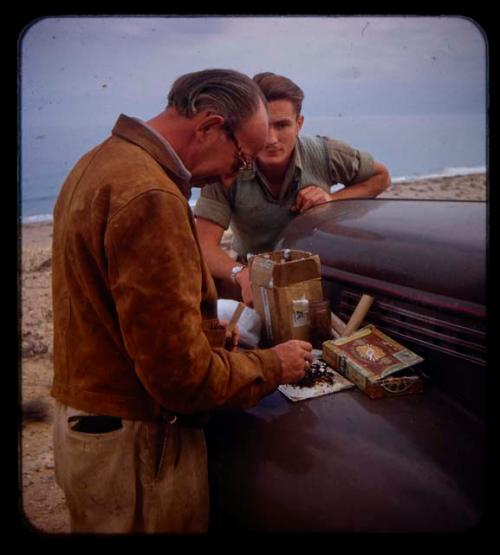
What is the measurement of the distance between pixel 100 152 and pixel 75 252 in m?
0.31

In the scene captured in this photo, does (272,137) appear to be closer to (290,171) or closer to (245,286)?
(290,171)

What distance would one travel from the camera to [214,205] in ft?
11.2

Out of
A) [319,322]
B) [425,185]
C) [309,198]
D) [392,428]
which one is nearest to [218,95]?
[319,322]

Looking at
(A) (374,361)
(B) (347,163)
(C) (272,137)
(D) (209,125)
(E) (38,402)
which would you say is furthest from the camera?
(E) (38,402)

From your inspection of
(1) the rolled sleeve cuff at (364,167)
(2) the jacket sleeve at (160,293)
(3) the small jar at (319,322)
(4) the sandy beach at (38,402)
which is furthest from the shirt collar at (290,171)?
(2) the jacket sleeve at (160,293)

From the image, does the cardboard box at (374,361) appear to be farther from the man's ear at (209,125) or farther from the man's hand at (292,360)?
the man's ear at (209,125)

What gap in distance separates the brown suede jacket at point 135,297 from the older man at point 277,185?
165 centimetres

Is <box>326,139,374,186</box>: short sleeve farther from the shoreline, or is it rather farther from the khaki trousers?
the shoreline

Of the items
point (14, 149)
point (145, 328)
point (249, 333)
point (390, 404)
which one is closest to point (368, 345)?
point (390, 404)

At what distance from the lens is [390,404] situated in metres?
1.66

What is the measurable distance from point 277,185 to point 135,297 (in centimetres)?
235

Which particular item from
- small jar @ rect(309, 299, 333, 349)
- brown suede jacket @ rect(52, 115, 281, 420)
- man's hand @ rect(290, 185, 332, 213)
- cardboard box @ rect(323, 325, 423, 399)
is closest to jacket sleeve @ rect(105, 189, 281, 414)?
brown suede jacket @ rect(52, 115, 281, 420)

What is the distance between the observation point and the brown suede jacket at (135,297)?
1.22 metres
